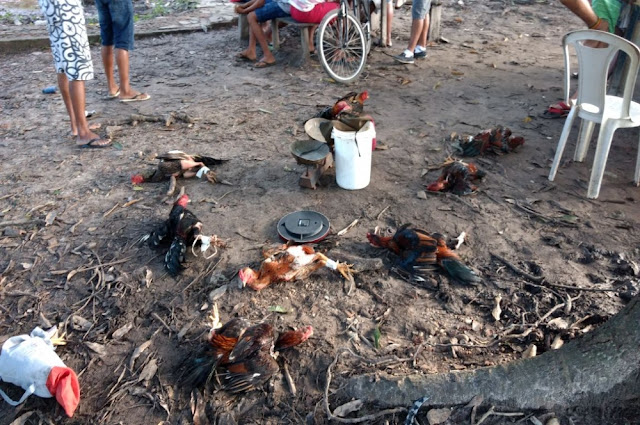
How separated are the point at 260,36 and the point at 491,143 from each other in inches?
166

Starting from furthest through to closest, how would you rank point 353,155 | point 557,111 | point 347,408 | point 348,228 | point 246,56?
point 246,56, point 557,111, point 353,155, point 348,228, point 347,408

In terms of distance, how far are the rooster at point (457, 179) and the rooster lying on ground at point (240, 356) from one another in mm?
2043

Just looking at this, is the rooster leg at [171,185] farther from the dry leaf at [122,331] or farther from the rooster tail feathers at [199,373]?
the rooster tail feathers at [199,373]

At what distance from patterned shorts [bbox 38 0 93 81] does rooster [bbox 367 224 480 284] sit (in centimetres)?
352

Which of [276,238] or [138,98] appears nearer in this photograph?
[276,238]

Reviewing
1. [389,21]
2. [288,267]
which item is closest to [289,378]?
[288,267]

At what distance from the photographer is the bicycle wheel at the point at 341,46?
6.52 metres

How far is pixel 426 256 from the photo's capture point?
10.5ft

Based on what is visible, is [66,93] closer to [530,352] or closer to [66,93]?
[66,93]

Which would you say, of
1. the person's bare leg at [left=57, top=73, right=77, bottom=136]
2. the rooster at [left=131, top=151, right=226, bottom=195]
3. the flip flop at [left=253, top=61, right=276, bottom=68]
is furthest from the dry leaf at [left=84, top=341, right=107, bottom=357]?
the flip flop at [left=253, top=61, right=276, bottom=68]

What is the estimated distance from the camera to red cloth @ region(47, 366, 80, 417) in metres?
2.40

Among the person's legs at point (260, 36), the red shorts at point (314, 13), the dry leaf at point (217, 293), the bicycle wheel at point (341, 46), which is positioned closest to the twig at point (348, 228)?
the dry leaf at point (217, 293)

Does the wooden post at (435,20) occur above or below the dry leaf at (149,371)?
above

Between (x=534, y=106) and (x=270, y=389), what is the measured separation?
478 cm
